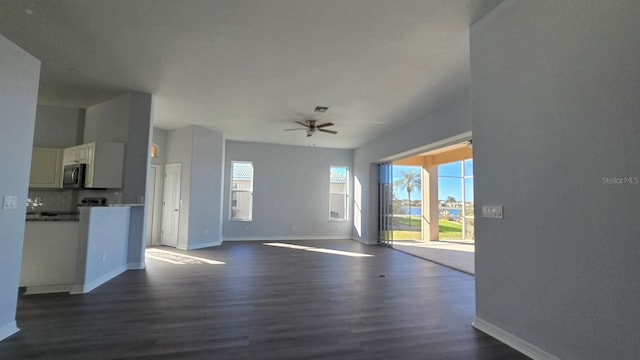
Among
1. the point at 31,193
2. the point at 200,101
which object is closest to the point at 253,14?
the point at 200,101

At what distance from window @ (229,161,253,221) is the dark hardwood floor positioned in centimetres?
411

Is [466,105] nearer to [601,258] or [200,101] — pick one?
[601,258]

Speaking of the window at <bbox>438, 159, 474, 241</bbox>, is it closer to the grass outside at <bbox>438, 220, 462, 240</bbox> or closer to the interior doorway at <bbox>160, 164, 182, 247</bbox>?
the grass outside at <bbox>438, 220, 462, 240</bbox>

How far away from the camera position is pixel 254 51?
3.63 metres

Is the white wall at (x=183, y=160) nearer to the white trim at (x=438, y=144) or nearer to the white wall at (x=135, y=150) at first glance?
the white wall at (x=135, y=150)

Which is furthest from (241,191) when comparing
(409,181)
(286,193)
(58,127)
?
(409,181)

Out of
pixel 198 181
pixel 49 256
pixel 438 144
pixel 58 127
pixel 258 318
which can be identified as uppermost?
pixel 58 127

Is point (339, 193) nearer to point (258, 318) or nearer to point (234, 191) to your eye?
point (234, 191)

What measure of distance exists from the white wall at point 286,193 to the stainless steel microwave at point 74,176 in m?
4.05

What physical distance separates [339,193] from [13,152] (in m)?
8.14

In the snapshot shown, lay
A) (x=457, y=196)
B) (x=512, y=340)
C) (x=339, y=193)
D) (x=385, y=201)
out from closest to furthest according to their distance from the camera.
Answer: (x=512, y=340)
(x=385, y=201)
(x=339, y=193)
(x=457, y=196)

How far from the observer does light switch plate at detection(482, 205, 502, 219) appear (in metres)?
2.66

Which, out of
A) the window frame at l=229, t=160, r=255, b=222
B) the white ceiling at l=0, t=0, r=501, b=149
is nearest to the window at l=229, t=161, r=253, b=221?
the window frame at l=229, t=160, r=255, b=222

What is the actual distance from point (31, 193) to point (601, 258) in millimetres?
7912
